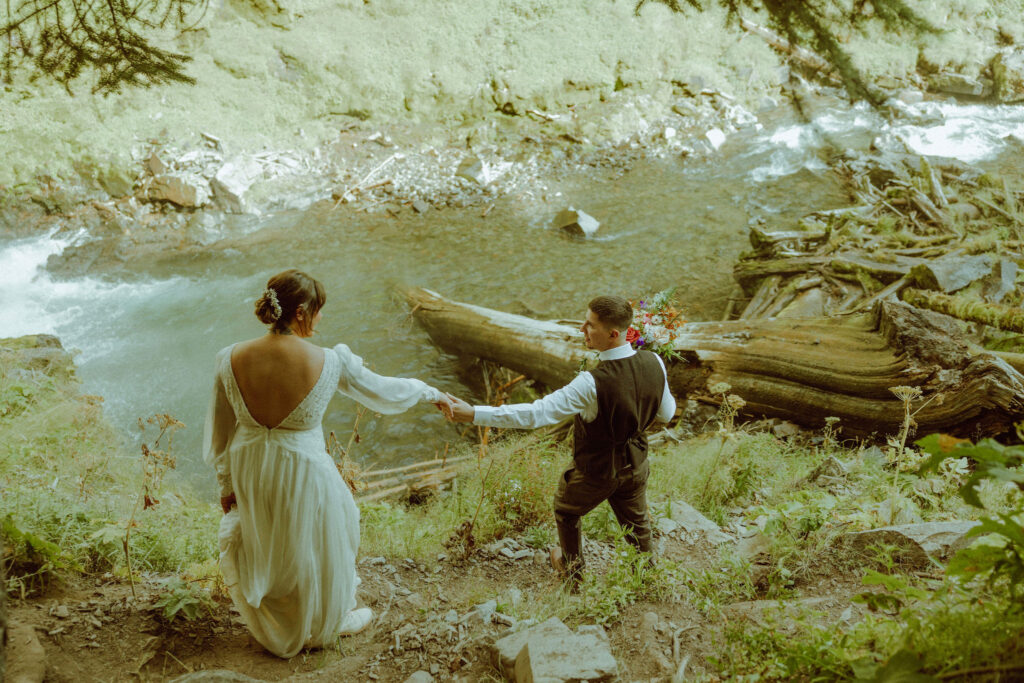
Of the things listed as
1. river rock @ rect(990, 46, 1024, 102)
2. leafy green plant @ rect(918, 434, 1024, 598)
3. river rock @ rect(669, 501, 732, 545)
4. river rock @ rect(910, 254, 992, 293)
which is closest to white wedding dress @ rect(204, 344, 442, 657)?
river rock @ rect(669, 501, 732, 545)

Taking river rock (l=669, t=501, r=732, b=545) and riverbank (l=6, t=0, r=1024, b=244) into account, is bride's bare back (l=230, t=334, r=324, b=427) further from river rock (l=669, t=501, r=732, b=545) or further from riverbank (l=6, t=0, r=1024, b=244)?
riverbank (l=6, t=0, r=1024, b=244)

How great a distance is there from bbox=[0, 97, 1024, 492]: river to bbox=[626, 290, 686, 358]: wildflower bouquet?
267cm

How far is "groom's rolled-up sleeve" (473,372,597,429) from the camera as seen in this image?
9.95 ft

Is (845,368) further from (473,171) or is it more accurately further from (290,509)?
(473,171)

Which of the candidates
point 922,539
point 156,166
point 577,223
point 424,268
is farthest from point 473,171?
point 922,539

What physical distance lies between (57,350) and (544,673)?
773 cm

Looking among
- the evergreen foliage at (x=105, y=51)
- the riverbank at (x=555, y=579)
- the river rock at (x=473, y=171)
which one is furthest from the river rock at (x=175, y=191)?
the evergreen foliage at (x=105, y=51)

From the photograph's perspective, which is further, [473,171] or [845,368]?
[473,171]

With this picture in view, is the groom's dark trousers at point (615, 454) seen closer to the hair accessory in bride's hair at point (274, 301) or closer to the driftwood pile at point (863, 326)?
the hair accessory in bride's hair at point (274, 301)

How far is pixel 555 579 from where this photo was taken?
12.0 feet

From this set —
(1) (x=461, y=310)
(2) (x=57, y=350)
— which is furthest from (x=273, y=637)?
(2) (x=57, y=350)

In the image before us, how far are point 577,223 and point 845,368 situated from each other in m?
5.94

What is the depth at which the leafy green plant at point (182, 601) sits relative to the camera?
317 centimetres

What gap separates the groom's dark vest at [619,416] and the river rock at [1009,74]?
49.1 feet
